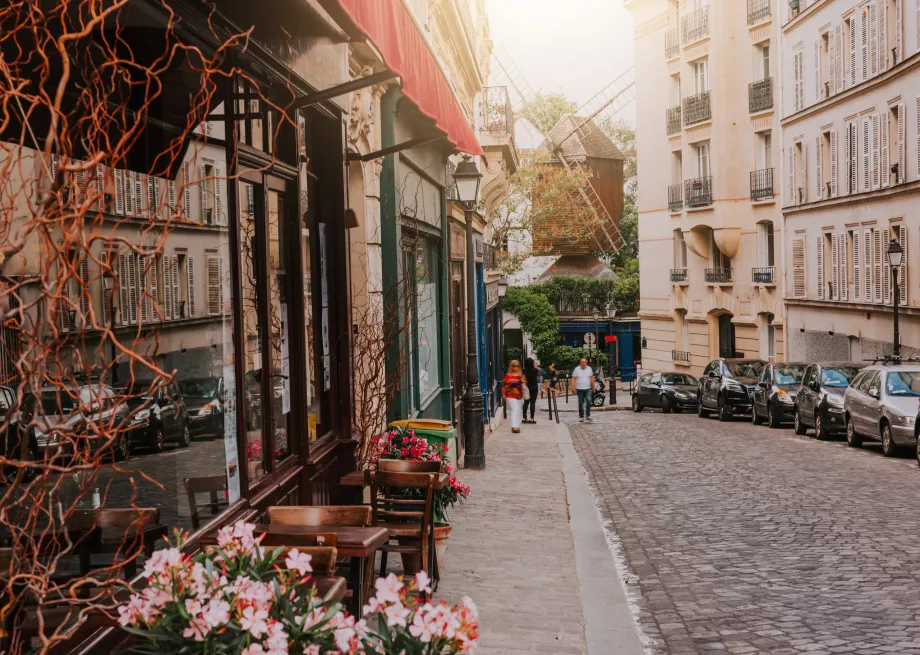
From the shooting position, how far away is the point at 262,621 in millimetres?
3479

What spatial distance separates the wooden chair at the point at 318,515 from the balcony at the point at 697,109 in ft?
141

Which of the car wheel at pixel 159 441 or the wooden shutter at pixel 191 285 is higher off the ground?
the wooden shutter at pixel 191 285

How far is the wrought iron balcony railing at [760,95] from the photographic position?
43906 millimetres

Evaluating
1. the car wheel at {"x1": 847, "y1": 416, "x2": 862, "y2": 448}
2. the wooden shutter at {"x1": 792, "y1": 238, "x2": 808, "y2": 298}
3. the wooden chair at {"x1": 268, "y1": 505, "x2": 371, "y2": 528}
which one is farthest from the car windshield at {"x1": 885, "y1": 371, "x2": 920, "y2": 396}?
the wooden shutter at {"x1": 792, "y1": 238, "x2": 808, "y2": 298}

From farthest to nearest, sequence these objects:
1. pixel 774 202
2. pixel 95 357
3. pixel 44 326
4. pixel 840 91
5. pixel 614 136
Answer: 1. pixel 614 136
2. pixel 774 202
3. pixel 840 91
4. pixel 95 357
5. pixel 44 326

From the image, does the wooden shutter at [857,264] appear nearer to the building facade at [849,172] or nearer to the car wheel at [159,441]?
the building facade at [849,172]

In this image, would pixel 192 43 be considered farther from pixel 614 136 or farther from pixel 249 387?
pixel 614 136

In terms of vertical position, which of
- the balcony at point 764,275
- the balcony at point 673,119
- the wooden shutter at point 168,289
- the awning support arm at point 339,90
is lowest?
the wooden shutter at point 168,289

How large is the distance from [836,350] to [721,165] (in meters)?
11.7

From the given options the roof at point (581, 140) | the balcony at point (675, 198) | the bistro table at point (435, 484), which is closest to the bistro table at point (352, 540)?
the bistro table at point (435, 484)

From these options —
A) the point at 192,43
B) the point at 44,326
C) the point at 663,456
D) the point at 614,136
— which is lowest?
the point at 663,456

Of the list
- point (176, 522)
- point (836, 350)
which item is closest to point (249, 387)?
point (176, 522)

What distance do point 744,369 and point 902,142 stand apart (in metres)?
7.78

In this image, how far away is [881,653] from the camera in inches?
267
